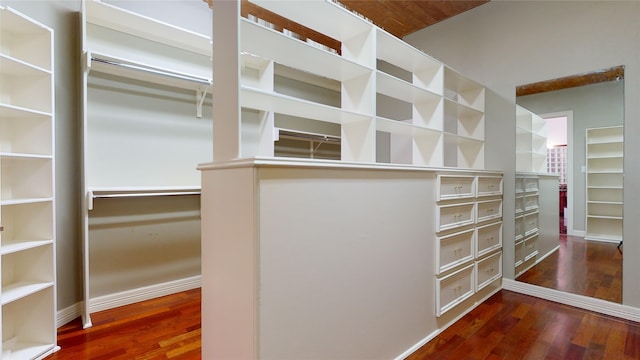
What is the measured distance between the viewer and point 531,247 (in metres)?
2.87

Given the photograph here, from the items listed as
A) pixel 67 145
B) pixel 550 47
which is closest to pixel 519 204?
pixel 550 47

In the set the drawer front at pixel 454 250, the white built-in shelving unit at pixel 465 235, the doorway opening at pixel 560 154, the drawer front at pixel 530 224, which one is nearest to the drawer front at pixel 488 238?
the white built-in shelving unit at pixel 465 235

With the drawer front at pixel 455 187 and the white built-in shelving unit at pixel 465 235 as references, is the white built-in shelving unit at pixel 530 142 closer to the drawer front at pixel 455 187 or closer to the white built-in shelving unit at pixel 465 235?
the white built-in shelving unit at pixel 465 235

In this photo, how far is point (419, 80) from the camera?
8.34 ft

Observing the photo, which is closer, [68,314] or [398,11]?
[68,314]

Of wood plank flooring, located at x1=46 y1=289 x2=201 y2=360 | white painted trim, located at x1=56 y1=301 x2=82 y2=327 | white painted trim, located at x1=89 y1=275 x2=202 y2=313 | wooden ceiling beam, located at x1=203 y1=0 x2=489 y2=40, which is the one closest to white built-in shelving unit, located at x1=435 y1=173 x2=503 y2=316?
wood plank flooring, located at x1=46 y1=289 x2=201 y2=360

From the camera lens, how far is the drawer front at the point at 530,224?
2.87 metres

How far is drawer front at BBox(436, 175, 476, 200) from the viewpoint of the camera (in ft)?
6.70

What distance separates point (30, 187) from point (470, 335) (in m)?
2.91

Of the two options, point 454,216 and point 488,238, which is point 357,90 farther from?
point 488,238

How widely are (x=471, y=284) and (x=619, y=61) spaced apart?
6.69 ft

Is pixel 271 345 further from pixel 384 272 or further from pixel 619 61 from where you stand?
pixel 619 61

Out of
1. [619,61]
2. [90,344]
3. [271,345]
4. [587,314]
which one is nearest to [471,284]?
[587,314]

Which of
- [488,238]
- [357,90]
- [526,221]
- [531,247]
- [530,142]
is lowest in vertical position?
[531,247]
